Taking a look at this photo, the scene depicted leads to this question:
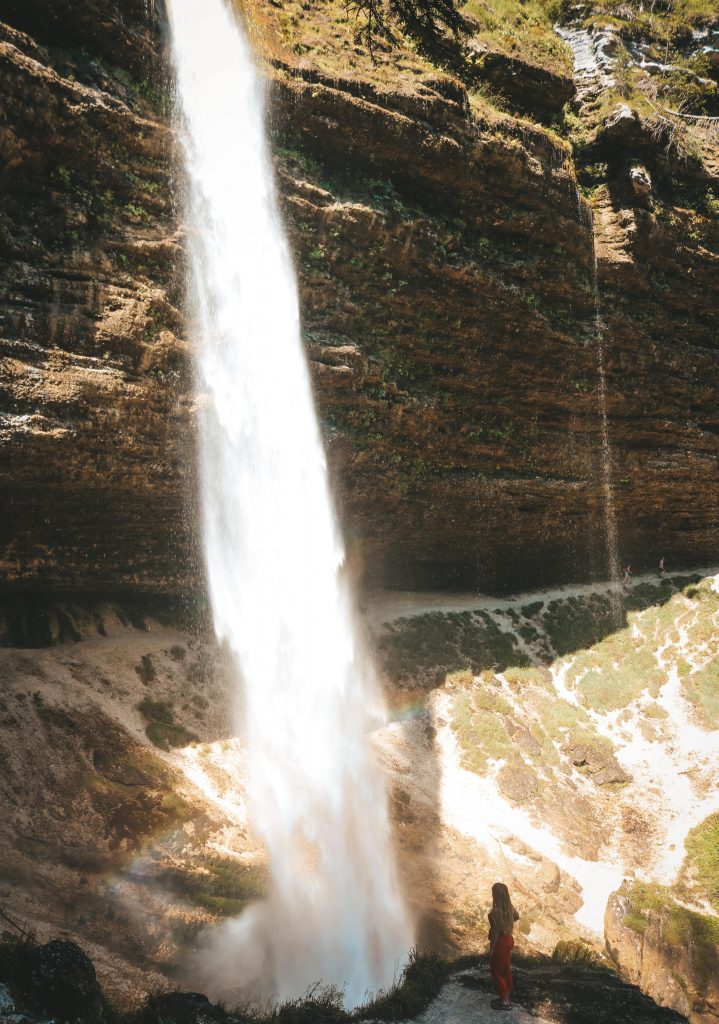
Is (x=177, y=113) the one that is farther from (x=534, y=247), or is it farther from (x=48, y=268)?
(x=534, y=247)

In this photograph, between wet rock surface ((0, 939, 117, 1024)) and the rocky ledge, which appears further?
the rocky ledge

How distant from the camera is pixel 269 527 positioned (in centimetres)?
1384

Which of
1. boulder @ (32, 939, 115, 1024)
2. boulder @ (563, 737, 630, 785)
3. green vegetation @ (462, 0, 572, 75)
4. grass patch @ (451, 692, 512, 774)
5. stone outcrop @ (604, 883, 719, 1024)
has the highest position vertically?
green vegetation @ (462, 0, 572, 75)

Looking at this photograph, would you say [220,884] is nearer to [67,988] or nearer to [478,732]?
[67,988]

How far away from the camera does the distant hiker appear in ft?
23.6

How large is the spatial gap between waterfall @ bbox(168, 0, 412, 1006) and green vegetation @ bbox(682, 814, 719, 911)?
5847 millimetres

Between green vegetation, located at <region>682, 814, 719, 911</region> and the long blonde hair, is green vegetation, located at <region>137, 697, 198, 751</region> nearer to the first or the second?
the long blonde hair

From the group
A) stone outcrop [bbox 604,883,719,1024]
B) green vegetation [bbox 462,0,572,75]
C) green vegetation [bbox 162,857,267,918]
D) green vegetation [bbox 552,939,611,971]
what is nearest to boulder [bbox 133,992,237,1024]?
green vegetation [bbox 162,857,267,918]

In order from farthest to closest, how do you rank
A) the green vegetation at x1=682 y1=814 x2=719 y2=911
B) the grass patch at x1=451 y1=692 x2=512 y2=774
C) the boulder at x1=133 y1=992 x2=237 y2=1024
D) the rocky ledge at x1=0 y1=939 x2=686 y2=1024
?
1. the grass patch at x1=451 y1=692 x2=512 y2=774
2. the green vegetation at x1=682 y1=814 x2=719 y2=911
3. the boulder at x1=133 y1=992 x2=237 y2=1024
4. the rocky ledge at x1=0 y1=939 x2=686 y2=1024

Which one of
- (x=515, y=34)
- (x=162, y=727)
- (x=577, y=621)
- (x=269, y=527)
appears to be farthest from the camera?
(x=577, y=621)

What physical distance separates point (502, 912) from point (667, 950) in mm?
4732

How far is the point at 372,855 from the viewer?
1126cm

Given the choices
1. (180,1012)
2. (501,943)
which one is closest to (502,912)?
(501,943)

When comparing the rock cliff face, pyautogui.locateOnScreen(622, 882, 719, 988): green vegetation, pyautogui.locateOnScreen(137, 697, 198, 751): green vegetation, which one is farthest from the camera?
pyautogui.locateOnScreen(137, 697, 198, 751): green vegetation
